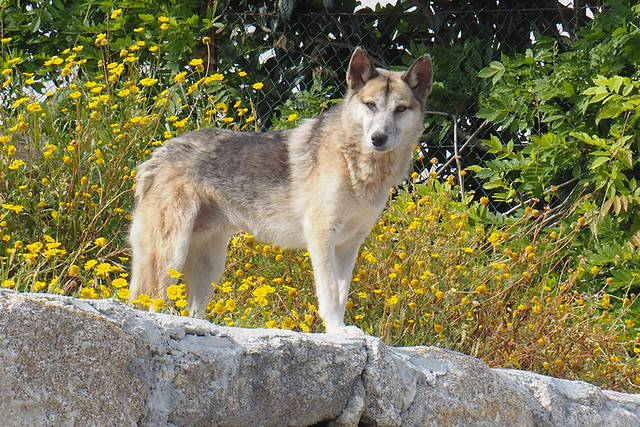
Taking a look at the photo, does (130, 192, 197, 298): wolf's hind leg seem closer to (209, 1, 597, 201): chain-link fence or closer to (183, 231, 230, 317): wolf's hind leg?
(183, 231, 230, 317): wolf's hind leg

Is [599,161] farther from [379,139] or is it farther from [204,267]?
[204,267]

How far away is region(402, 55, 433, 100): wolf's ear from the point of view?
4.32 m

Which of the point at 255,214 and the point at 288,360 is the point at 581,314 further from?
the point at 288,360

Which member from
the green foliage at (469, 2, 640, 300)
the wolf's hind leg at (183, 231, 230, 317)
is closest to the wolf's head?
the wolf's hind leg at (183, 231, 230, 317)

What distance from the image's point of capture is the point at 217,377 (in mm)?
2162

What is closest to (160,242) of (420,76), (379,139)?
(379,139)

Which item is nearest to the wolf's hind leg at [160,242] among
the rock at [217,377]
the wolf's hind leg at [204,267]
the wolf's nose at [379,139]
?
the wolf's hind leg at [204,267]

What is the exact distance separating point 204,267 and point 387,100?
134 cm

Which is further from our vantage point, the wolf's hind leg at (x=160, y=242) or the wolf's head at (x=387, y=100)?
the wolf's hind leg at (x=160, y=242)

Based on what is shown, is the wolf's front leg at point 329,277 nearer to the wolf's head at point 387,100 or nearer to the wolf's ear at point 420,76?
the wolf's head at point 387,100

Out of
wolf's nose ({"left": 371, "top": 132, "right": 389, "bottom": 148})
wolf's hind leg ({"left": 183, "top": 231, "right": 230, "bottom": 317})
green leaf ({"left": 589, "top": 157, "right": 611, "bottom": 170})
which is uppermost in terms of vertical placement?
wolf's nose ({"left": 371, "top": 132, "right": 389, "bottom": 148})

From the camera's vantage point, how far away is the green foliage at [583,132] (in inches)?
205

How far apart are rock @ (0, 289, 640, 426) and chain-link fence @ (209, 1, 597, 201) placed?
10.8 feet

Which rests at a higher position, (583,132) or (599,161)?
(583,132)
